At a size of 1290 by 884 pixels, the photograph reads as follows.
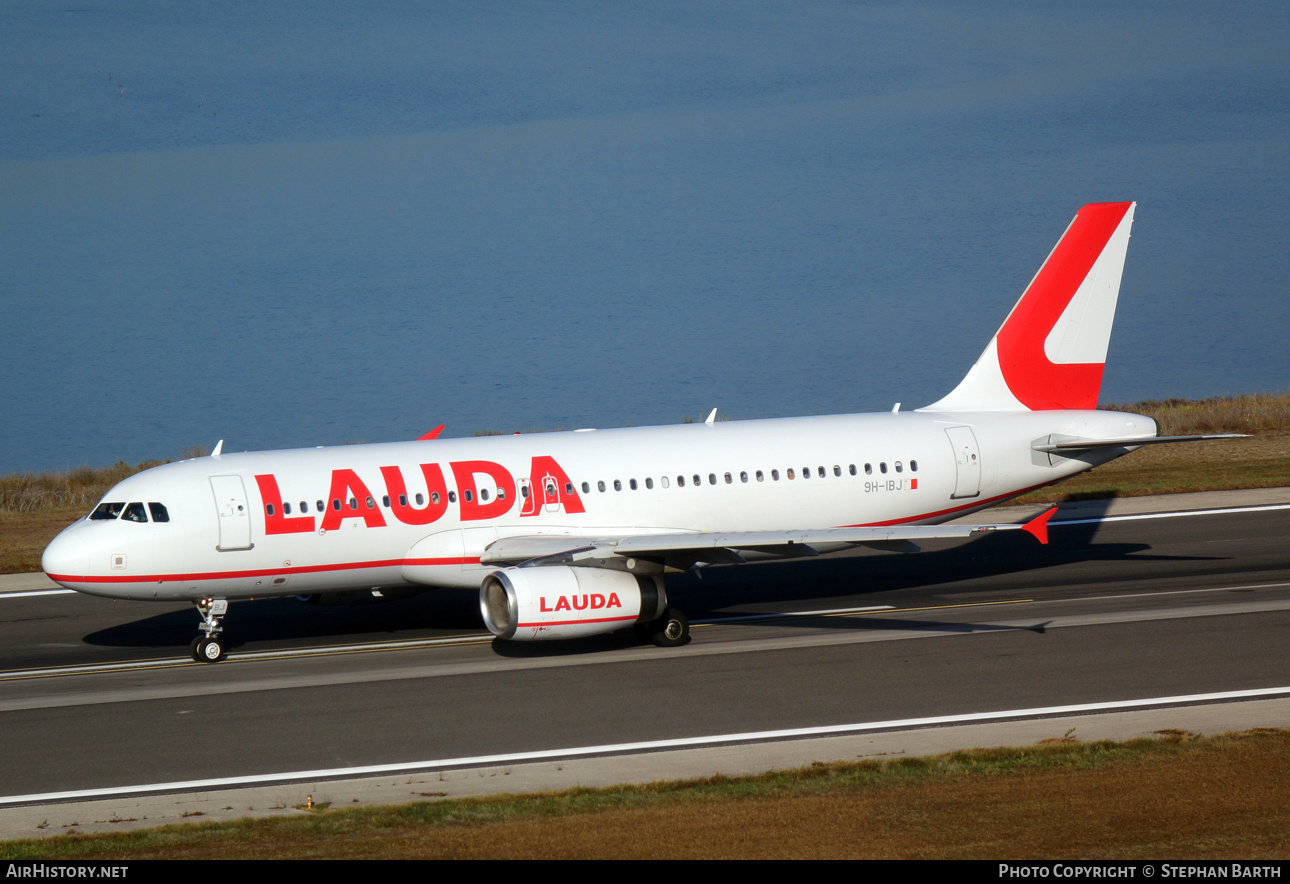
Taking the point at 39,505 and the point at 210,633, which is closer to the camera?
the point at 210,633

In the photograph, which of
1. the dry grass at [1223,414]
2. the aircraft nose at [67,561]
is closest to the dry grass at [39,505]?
the aircraft nose at [67,561]

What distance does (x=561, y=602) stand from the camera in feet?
77.9

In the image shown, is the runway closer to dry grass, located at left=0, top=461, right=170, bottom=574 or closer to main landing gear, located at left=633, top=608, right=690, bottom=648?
main landing gear, located at left=633, top=608, right=690, bottom=648

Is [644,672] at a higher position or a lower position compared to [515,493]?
lower

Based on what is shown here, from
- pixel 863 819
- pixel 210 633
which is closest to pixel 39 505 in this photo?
pixel 210 633

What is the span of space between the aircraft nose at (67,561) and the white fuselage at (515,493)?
34 mm

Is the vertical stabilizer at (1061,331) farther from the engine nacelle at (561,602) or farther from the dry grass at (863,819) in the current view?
the dry grass at (863,819)

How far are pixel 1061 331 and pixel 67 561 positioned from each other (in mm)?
22434

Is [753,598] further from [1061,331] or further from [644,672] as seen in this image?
[1061,331]

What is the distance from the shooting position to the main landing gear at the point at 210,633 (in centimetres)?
2555

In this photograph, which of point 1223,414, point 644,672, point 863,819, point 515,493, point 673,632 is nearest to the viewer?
point 863,819

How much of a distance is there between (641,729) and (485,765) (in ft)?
8.70

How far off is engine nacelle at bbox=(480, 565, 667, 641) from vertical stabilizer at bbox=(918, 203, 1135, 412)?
33.8 feet

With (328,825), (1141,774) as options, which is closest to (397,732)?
(328,825)
